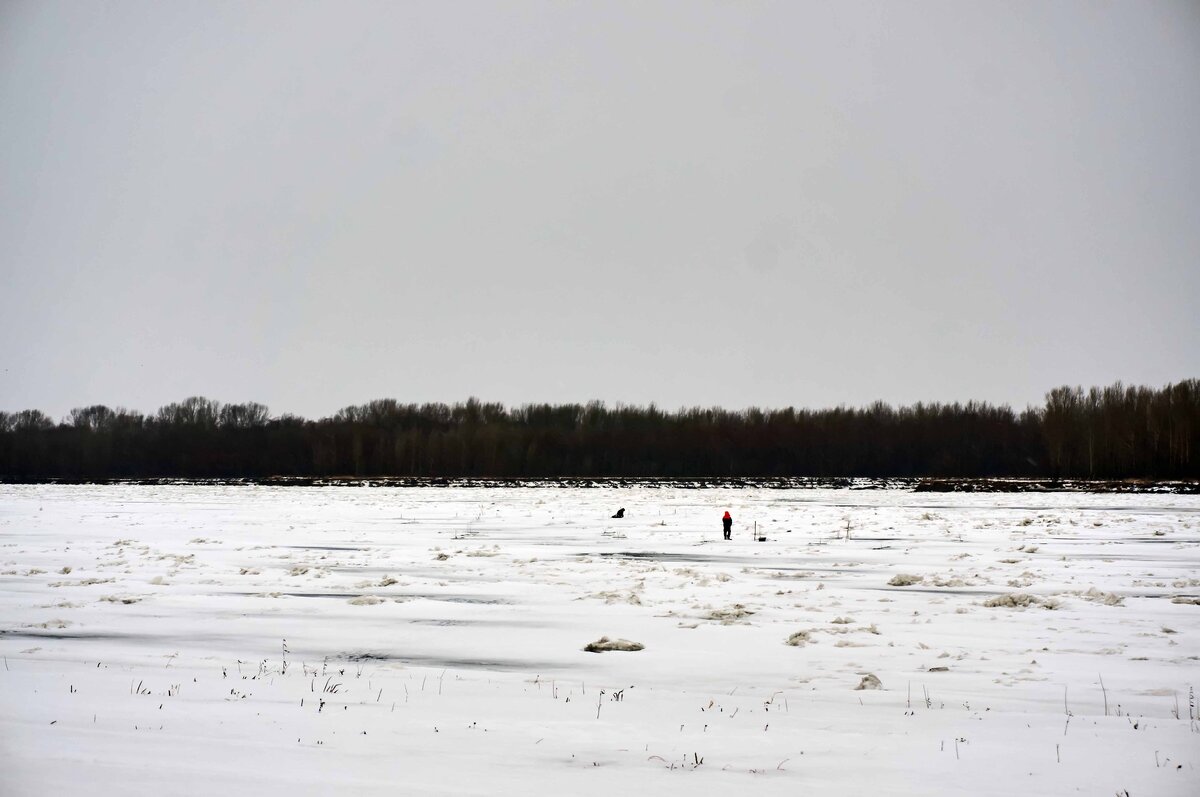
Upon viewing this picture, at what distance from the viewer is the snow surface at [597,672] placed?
579 centimetres

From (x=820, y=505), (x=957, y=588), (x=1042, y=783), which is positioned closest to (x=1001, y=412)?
(x=820, y=505)

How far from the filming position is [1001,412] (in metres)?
120

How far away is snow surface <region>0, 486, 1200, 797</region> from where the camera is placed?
228 inches

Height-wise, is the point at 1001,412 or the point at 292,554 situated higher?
the point at 1001,412

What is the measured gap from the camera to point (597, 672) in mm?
8578

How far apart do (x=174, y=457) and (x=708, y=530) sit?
107m

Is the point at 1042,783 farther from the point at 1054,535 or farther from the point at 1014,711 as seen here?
the point at 1054,535

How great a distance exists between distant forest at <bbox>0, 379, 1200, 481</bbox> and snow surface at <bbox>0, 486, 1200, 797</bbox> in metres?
84.6

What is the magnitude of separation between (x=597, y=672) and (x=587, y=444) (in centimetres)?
11036

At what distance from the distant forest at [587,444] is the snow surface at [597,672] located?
84.6 meters

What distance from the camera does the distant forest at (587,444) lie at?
338 ft

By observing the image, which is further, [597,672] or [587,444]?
[587,444]

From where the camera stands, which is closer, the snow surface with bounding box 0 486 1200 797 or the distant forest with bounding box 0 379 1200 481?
the snow surface with bounding box 0 486 1200 797

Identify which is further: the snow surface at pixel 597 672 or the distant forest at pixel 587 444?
Result: the distant forest at pixel 587 444
